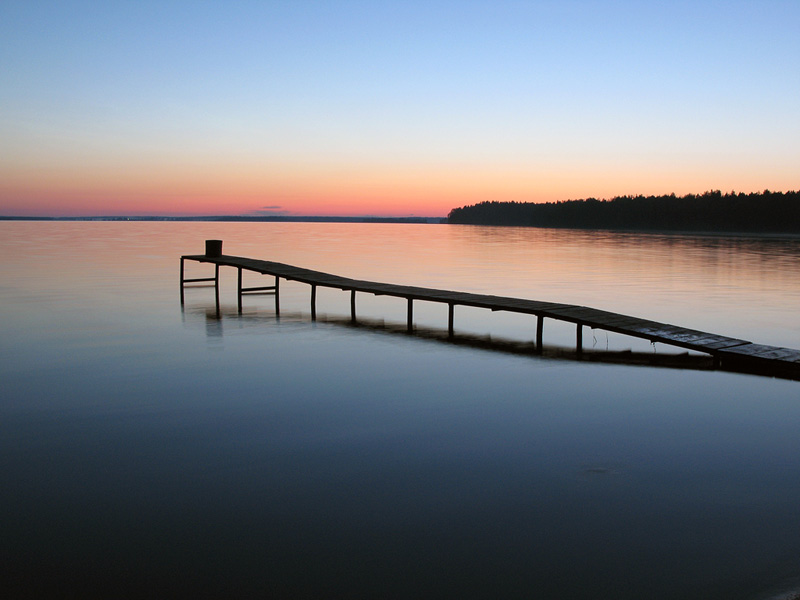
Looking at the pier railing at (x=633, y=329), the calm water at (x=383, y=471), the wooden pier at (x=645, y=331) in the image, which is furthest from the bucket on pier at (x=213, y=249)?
the calm water at (x=383, y=471)

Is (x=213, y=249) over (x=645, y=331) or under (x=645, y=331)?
over

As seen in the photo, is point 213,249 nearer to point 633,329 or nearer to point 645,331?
point 633,329

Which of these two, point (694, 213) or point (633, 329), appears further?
point (694, 213)

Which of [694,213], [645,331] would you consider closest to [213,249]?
[645,331]

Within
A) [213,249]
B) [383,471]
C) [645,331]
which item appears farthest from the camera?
[213,249]

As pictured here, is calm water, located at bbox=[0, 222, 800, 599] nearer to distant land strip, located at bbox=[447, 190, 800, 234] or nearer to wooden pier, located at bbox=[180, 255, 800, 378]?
wooden pier, located at bbox=[180, 255, 800, 378]

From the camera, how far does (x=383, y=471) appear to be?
669cm

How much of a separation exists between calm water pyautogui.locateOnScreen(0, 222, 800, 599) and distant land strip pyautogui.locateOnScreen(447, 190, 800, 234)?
105032 mm

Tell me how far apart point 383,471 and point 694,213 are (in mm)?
124343

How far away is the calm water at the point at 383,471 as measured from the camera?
4730mm

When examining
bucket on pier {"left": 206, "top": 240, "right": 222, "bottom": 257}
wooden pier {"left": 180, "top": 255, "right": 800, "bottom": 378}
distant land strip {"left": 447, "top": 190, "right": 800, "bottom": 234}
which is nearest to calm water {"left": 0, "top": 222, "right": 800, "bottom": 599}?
wooden pier {"left": 180, "top": 255, "right": 800, "bottom": 378}

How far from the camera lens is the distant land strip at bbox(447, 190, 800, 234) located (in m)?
105

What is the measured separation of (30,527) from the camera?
17.5 ft

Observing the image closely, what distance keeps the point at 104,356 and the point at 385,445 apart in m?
7.30
